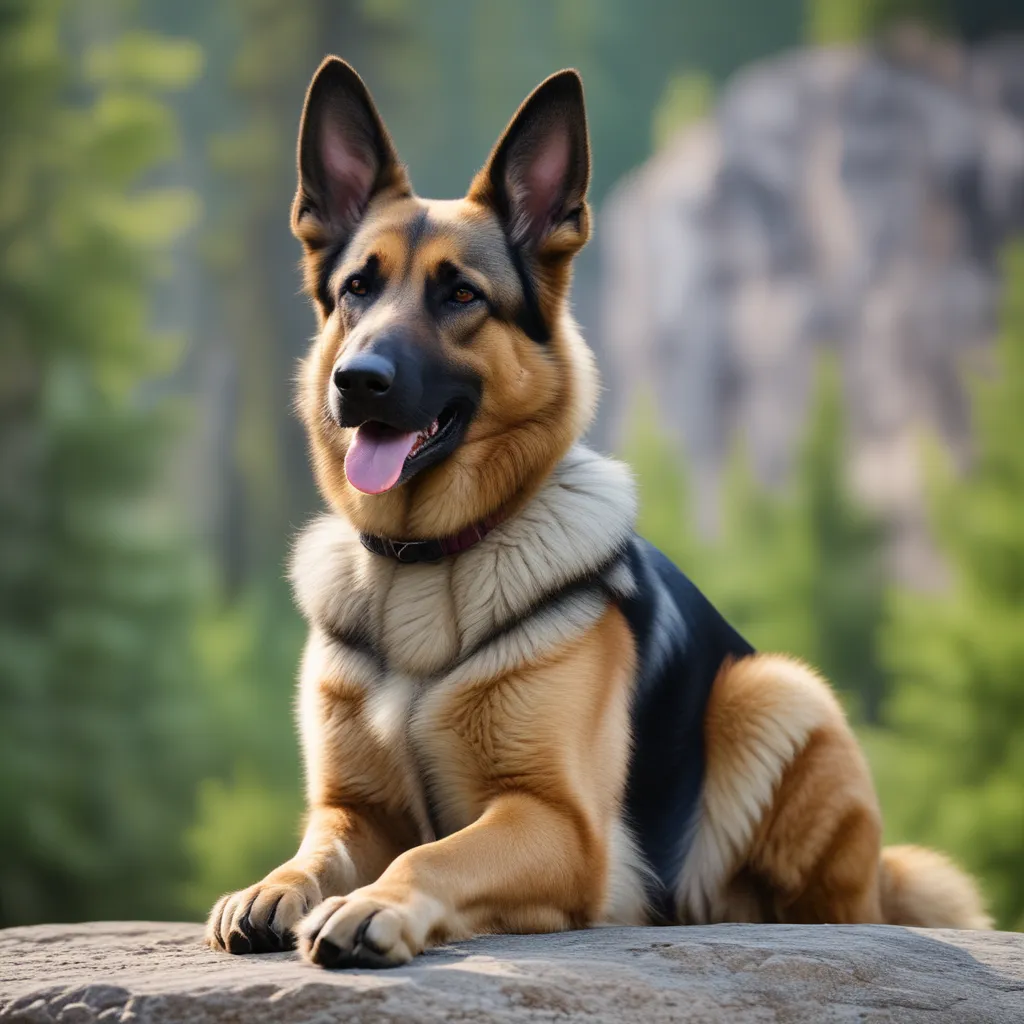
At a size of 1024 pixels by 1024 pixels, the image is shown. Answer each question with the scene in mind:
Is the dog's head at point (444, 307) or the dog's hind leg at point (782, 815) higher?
the dog's head at point (444, 307)

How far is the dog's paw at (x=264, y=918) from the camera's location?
345 cm

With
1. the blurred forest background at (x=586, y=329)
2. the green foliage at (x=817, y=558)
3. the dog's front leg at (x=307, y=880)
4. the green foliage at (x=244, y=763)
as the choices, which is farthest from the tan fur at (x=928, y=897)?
the green foliage at (x=817, y=558)

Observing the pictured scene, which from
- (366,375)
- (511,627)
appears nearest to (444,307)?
(366,375)

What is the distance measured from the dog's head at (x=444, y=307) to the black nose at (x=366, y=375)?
0.07 metres

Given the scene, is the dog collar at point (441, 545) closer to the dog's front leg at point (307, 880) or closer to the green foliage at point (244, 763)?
the dog's front leg at point (307, 880)

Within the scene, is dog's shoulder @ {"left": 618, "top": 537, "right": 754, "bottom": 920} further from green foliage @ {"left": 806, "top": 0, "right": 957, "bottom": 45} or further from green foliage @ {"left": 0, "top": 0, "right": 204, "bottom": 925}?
green foliage @ {"left": 806, "top": 0, "right": 957, "bottom": 45}

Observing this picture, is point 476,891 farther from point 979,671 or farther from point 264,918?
point 979,671

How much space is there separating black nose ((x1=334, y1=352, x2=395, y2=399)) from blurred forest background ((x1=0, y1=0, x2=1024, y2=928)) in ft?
12.3

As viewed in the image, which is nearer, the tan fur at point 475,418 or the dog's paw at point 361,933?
the dog's paw at point 361,933

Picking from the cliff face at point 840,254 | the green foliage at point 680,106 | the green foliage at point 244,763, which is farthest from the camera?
the green foliage at point 680,106

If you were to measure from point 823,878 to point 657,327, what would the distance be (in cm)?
2659

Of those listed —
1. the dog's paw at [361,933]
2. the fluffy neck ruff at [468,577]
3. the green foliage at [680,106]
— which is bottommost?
the dog's paw at [361,933]

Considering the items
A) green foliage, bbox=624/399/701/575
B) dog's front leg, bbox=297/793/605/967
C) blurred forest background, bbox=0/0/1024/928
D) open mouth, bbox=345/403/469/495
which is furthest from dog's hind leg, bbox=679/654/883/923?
green foliage, bbox=624/399/701/575

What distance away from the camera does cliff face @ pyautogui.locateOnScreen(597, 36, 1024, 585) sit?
1042 inches
